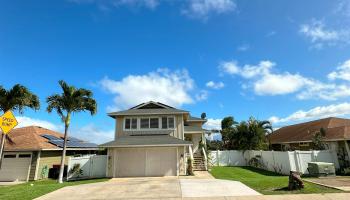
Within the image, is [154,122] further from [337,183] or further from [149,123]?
[337,183]

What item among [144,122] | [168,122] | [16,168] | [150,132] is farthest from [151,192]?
[16,168]

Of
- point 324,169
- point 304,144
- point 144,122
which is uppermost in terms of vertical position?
point 144,122

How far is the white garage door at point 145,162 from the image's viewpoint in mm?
19969

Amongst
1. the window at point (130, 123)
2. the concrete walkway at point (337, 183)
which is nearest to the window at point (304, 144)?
the concrete walkway at point (337, 183)

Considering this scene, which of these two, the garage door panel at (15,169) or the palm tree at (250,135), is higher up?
the palm tree at (250,135)

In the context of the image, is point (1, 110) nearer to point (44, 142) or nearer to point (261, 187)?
point (44, 142)

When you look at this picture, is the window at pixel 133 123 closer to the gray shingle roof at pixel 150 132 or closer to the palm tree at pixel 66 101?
the gray shingle roof at pixel 150 132

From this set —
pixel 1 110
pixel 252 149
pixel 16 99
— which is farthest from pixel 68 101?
pixel 252 149

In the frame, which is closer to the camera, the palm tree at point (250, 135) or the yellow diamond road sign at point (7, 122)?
the yellow diamond road sign at point (7, 122)

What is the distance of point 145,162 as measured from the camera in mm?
20188

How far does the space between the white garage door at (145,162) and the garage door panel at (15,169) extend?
8.93 m

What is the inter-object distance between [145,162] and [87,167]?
17.7 feet

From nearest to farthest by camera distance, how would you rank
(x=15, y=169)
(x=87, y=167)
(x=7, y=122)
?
1. (x=7, y=122)
2. (x=87, y=167)
3. (x=15, y=169)

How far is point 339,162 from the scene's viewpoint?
62.6ft
